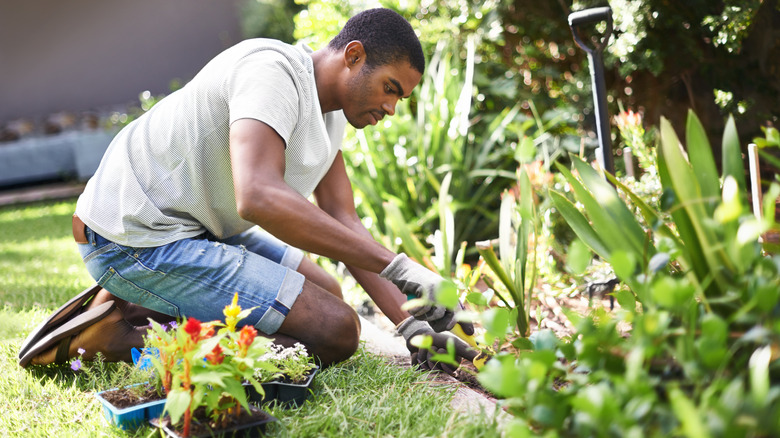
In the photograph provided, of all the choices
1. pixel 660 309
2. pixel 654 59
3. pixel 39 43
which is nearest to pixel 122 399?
pixel 660 309

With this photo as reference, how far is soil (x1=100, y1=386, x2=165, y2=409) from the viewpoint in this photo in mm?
1580

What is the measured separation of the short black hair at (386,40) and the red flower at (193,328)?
99 centimetres

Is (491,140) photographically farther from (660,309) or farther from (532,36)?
(660,309)

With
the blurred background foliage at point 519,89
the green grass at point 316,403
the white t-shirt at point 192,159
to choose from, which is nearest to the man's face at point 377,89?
the white t-shirt at point 192,159

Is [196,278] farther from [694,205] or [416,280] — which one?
[694,205]

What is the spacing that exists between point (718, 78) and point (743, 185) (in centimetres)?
195

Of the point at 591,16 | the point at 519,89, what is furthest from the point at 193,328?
the point at 519,89

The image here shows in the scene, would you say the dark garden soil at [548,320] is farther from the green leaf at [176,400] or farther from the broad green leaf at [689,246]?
the green leaf at [176,400]

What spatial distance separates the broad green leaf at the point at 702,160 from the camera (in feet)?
4.19

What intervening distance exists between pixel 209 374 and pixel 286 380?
0.45 m

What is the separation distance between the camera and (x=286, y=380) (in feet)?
5.65

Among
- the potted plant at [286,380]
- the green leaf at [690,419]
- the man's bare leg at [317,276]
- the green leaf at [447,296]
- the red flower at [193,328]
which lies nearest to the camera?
the green leaf at [690,419]

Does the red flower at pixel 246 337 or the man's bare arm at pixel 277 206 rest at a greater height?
the man's bare arm at pixel 277 206

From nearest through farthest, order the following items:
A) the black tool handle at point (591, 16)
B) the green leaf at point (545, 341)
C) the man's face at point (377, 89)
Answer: the green leaf at point (545, 341)
the man's face at point (377, 89)
the black tool handle at point (591, 16)
